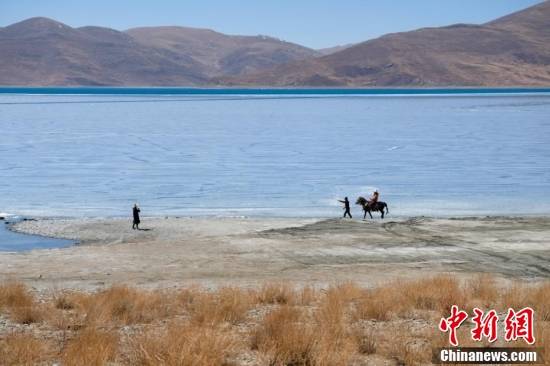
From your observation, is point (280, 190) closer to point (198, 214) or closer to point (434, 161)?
point (198, 214)

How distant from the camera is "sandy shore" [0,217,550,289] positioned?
55.6 feet

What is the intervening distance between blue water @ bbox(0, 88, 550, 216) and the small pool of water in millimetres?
3792

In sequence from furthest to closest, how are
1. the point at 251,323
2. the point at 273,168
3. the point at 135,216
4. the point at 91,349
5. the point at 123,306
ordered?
1. the point at 273,168
2. the point at 135,216
3. the point at 123,306
4. the point at 251,323
5. the point at 91,349

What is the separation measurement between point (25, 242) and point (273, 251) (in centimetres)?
665

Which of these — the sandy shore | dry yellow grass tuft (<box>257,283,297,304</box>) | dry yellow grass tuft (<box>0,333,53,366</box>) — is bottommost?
the sandy shore

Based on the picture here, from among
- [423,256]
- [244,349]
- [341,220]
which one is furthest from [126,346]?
[341,220]

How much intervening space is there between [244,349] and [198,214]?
55.2 ft

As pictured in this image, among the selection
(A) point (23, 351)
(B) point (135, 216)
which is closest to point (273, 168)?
(B) point (135, 216)

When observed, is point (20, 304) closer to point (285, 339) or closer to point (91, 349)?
point (91, 349)

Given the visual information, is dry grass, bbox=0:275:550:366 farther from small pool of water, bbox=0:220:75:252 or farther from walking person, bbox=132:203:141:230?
walking person, bbox=132:203:141:230

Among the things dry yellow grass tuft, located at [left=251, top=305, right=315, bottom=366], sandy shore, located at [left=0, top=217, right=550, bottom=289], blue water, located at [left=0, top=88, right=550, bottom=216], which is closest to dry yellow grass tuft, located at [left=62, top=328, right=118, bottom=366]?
dry yellow grass tuft, located at [left=251, top=305, right=315, bottom=366]

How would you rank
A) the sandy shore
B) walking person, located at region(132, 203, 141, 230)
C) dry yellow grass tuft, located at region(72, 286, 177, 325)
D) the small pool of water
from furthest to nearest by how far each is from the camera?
1. walking person, located at region(132, 203, 141, 230)
2. the small pool of water
3. the sandy shore
4. dry yellow grass tuft, located at region(72, 286, 177, 325)

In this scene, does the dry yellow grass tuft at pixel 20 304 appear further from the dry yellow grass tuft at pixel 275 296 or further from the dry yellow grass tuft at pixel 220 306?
the dry yellow grass tuft at pixel 275 296

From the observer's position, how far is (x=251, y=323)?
11641 millimetres
